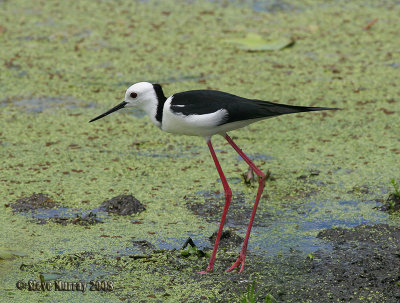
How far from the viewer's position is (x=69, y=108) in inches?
220

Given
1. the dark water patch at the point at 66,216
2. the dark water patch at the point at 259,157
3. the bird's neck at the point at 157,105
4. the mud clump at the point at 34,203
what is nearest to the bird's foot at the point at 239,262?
the bird's neck at the point at 157,105

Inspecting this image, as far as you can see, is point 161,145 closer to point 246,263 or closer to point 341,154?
point 341,154

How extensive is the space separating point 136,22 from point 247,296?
472cm

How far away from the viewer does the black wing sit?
3.44m

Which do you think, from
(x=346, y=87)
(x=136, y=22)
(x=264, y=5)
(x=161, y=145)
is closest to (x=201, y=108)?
(x=161, y=145)

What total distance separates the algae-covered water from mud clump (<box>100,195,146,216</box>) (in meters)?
0.05

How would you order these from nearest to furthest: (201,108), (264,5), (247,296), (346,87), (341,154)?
(247,296)
(201,108)
(341,154)
(346,87)
(264,5)

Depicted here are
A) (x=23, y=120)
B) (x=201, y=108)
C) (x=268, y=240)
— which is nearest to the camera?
(x=201, y=108)

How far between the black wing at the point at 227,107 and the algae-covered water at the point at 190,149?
739 mm

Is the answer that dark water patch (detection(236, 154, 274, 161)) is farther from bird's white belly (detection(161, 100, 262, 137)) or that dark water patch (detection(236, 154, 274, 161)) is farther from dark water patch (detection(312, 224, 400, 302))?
bird's white belly (detection(161, 100, 262, 137))

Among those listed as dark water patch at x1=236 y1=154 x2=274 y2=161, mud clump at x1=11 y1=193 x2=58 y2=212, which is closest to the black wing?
mud clump at x1=11 y1=193 x2=58 y2=212

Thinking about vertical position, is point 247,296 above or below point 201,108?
below

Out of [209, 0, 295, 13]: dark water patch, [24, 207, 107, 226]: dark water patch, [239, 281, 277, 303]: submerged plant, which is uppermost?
[209, 0, 295, 13]: dark water patch

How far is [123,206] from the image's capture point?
4102 mm
